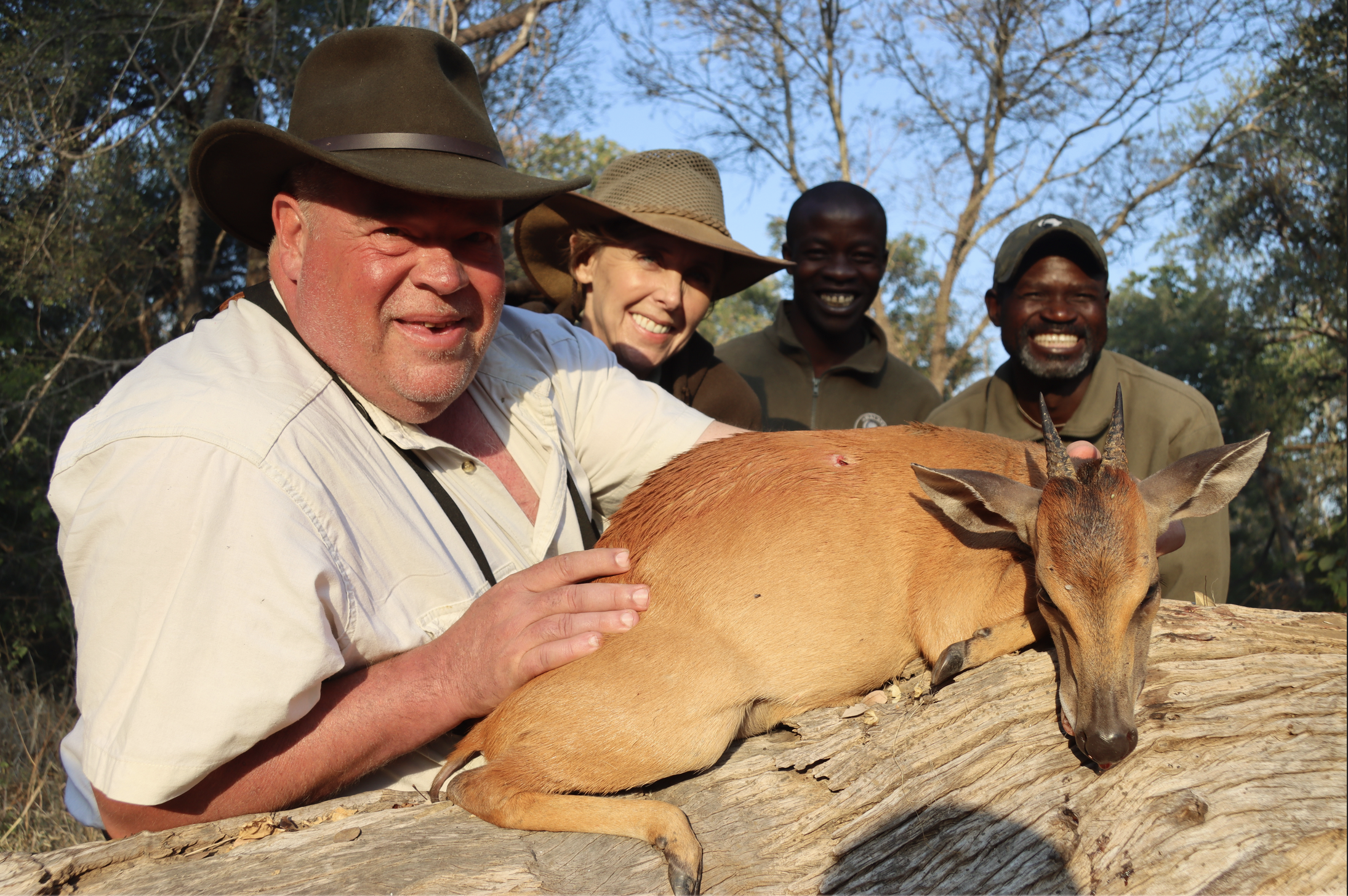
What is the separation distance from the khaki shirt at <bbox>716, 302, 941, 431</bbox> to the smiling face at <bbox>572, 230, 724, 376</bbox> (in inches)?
61.3

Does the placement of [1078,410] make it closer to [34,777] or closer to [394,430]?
[394,430]

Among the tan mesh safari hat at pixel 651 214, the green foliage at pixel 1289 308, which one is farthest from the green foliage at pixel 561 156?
the green foliage at pixel 1289 308

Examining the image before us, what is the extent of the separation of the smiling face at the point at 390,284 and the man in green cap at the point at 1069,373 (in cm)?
393

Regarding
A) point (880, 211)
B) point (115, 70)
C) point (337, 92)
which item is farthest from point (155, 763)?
point (115, 70)

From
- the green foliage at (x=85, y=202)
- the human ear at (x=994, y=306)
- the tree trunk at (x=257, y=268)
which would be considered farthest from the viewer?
the tree trunk at (x=257, y=268)

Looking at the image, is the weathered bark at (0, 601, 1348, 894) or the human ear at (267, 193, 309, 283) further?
the human ear at (267, 193, 309, 283)

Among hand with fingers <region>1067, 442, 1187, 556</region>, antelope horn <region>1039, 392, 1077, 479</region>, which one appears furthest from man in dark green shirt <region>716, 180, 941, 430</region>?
antelope horn <region>1039, 392, 1077, 479</region>

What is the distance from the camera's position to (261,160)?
3.50 meters

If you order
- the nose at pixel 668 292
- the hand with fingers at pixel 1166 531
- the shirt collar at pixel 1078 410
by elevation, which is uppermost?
the nose at pixel 668 292

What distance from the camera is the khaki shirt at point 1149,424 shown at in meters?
5.36

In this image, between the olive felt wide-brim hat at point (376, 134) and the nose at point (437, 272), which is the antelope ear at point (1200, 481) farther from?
the nose at point (437, 272)

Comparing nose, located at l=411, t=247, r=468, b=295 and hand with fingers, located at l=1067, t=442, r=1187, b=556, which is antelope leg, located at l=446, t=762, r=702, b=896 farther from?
hand with fingers, located at l=1067, t=442, r=1187, b=556

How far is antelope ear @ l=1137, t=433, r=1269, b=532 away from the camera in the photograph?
3.42m

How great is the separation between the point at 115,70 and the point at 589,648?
36.3 feet
